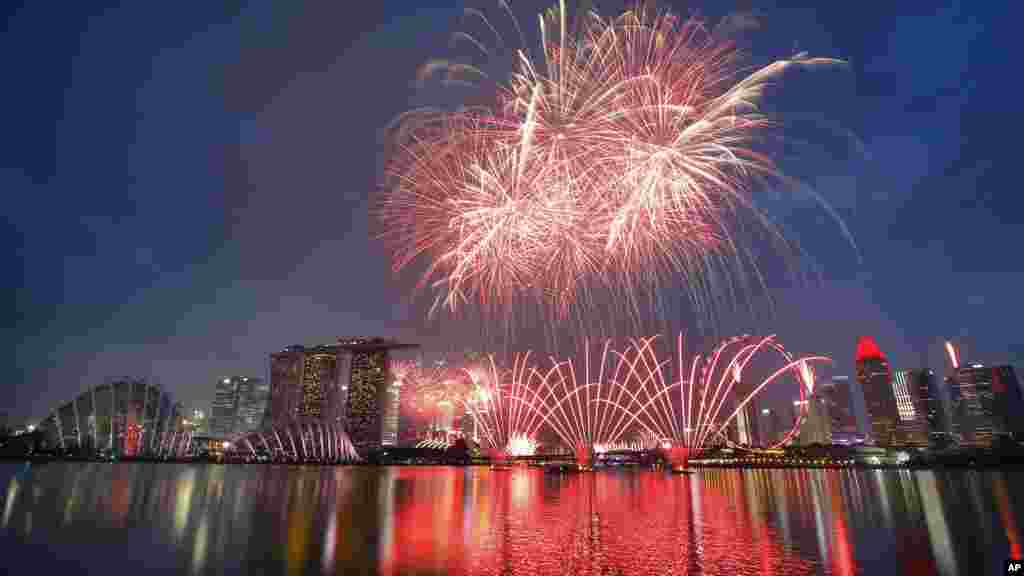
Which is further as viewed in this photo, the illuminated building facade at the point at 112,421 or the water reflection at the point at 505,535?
the illuminated building facade at the point at 112,421

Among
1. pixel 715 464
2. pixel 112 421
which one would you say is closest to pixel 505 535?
pixel 715 464

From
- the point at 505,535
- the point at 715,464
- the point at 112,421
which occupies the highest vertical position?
the point at 112,421

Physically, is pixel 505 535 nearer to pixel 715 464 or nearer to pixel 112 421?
pixel 715 464

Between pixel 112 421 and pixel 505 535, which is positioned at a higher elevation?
pixel 112 421

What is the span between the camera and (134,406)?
155500mm

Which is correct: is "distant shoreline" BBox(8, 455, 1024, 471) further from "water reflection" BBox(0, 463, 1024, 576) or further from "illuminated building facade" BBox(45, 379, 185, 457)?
"water reflection" BBox(0, 463, 1024, 576)

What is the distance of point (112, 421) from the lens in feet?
503

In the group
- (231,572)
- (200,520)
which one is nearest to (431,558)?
(231,572)

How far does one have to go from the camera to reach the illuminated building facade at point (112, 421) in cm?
15088

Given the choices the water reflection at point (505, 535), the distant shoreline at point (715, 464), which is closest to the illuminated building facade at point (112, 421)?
the distant shoreline at point (715, 464)

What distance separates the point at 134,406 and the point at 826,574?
188m

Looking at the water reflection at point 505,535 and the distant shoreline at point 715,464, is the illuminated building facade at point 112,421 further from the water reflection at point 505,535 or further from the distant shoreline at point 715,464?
the water reflection at point 505,535

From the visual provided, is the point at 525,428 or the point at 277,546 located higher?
the point at 525,428

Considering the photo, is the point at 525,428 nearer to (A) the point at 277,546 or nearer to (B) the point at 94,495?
(B) the point at 94,495
